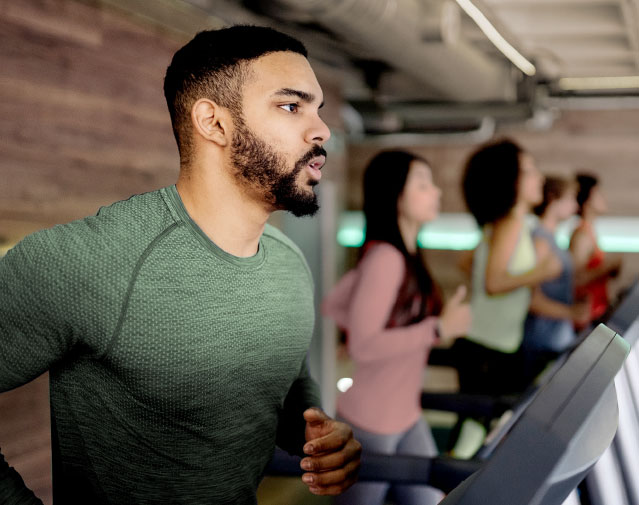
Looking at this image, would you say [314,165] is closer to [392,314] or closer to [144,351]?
[144,351]

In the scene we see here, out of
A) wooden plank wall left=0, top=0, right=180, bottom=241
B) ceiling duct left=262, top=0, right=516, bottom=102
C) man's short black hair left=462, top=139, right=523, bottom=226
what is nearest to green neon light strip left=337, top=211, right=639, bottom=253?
ceiling duct left=262, top=0, right=516, bottom=102

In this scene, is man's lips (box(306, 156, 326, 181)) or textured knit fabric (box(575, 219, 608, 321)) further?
textured knit fabric (box(575, 219, 608, 321))

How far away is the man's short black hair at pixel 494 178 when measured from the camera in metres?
2.96

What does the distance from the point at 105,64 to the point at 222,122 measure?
2017 millimetres

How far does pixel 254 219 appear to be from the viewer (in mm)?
A: 1070

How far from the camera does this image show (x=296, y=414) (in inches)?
49.7

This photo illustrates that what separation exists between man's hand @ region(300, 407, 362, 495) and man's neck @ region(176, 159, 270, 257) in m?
0.32

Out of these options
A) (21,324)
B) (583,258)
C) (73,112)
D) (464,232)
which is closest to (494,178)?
(73,112)

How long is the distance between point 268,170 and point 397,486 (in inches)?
47.1

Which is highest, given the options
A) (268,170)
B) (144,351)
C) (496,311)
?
(268,170)

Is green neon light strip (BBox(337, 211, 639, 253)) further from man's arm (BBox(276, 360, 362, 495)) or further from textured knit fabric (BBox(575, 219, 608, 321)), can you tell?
man's arm (BBox(276, 360, 362, 495))


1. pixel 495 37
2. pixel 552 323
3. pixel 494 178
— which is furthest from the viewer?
pixel 495 37

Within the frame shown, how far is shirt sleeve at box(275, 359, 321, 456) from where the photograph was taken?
4.11 ft

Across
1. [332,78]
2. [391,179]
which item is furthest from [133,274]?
[332,78]
